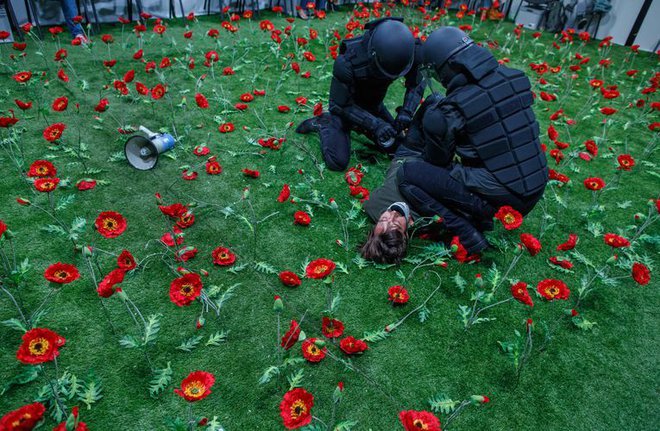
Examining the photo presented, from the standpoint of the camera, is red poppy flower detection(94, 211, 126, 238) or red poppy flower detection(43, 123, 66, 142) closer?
red poppy flower detection(94, 211, 126, 238)

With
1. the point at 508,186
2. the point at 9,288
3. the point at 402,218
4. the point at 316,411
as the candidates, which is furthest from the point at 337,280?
the point at 9,288

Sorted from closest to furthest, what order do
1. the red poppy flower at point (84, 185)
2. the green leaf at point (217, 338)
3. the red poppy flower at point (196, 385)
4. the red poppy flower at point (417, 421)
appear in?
the red poppy flower at point (417, 421), the red poppy flower at point (196, 385), the green leaf at point (217, 338), the red poppy flower at point (84, 185)

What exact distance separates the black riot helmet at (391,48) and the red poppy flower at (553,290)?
2008 mm

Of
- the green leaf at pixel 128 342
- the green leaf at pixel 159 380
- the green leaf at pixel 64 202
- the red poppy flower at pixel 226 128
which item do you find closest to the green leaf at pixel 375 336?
the green leaf at pixel 159 380

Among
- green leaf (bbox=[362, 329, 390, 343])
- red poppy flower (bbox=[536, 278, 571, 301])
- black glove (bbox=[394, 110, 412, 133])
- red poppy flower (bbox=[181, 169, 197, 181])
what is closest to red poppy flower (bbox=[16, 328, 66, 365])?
green leaf (bbox=[362, 329, 390, 343])

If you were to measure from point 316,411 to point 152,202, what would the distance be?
1.98 m

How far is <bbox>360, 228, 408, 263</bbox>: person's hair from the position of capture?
2.75m

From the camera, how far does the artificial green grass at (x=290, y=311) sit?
6.70ft

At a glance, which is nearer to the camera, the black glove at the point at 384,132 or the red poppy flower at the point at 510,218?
the red poppy flower at the point at 510,218

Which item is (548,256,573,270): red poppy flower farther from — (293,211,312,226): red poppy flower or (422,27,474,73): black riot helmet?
(293,211,312,226): red poppy flower

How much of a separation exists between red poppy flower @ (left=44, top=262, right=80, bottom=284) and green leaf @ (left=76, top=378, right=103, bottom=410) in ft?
1.55

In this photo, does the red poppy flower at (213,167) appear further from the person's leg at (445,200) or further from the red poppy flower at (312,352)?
the red poppy flower at (312,352)

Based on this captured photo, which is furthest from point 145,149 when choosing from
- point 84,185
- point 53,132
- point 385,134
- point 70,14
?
point 70,14

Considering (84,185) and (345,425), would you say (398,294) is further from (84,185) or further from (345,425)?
(84,185)
